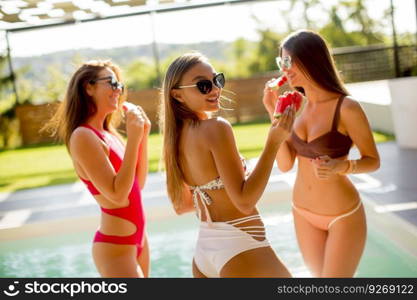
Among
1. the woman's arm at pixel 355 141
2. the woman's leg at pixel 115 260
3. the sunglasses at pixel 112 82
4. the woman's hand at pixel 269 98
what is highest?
the sunglasses at pixel 112 82

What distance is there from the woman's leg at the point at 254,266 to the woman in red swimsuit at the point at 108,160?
0.69 meters

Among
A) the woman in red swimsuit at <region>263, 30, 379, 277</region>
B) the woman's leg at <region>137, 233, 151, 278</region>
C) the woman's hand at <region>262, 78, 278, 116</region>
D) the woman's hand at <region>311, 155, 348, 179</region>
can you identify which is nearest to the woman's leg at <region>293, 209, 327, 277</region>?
the woman in red swimsuit at <region>263, 30, 379, 277</region>

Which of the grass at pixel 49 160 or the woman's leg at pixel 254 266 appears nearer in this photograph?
the woman's leg at pixel 254 266

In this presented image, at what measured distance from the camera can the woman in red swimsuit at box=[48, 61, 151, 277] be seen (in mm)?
2586

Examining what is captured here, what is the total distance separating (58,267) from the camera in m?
5.96

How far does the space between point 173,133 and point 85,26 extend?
63.7 ft

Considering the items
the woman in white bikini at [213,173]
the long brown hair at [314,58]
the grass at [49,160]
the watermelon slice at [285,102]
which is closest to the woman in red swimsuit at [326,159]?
the long brown hair at [314,58]

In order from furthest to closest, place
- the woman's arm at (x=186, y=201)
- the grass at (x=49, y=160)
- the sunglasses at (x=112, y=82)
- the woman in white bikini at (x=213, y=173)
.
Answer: the grass at (x=49, y=160) < the sunglasses at (x=112, y=82) < the woman's arm at (x=186, y=201) < the woman in white bikini at (x=213, y=173)

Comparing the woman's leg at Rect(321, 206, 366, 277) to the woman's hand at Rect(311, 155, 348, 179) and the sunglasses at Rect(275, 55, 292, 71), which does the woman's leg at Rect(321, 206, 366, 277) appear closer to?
the woman's hand at Rect(311, 155, 348, 179)

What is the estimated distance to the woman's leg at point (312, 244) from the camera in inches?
110

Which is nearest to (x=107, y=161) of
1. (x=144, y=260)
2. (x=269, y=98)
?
(x=144, y=260)

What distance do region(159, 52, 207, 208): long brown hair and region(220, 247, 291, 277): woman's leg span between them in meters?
0.43

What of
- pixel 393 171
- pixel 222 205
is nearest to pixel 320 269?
pixel 222 205

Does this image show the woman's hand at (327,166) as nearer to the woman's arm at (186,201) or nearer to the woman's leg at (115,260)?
the woman's arm at (186,201)
